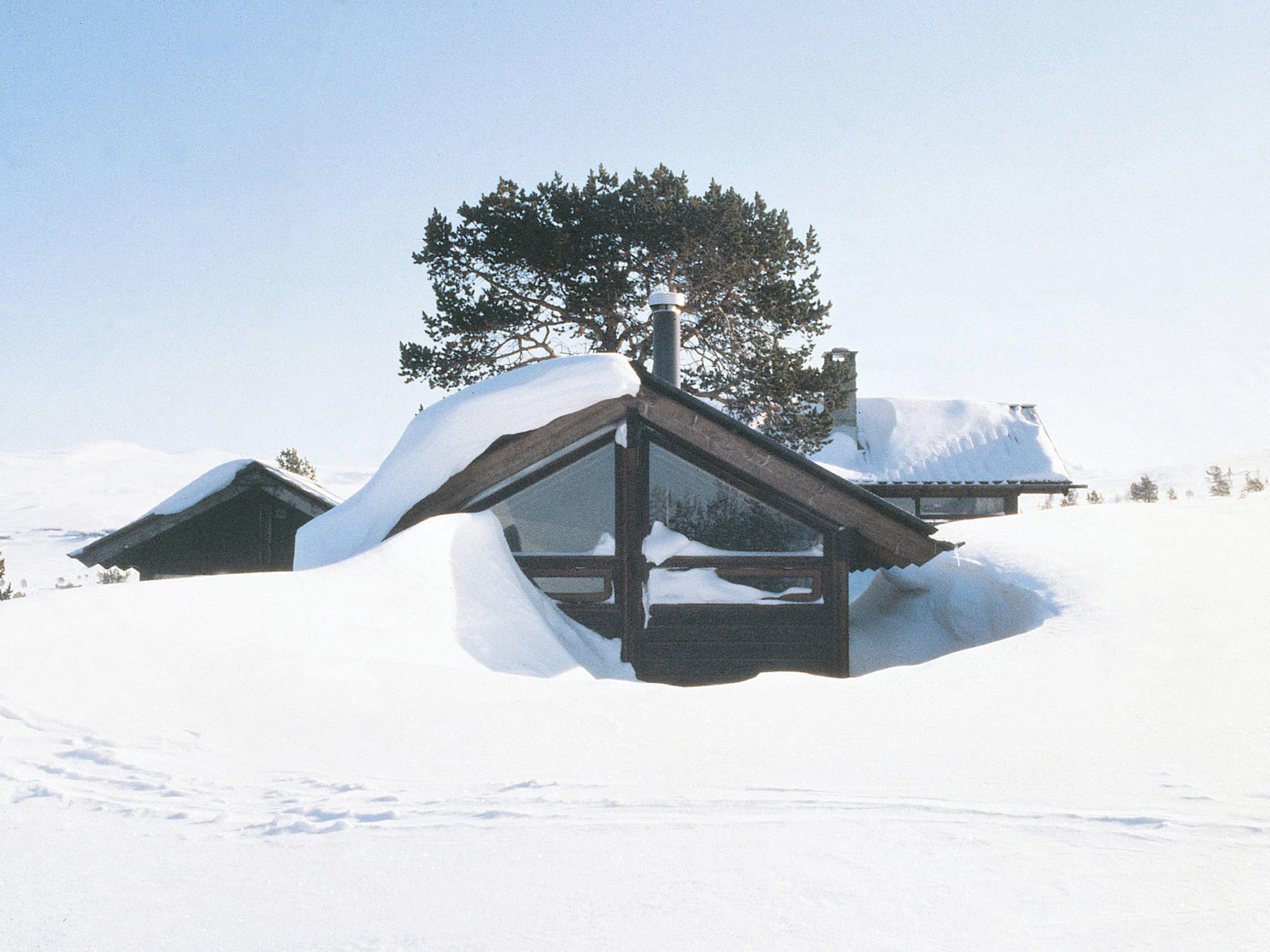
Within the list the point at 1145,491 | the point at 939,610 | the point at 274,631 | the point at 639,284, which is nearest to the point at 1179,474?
the point at 1145,491

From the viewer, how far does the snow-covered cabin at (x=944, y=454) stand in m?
20.1

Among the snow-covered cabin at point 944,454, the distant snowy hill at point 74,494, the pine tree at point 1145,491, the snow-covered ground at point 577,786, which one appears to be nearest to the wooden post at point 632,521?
the snow-covered ground at point 577,786

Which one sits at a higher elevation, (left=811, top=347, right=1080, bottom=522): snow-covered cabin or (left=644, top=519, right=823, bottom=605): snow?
(left=811, top=347, right=1080, bottom=522): snow-covered cabin

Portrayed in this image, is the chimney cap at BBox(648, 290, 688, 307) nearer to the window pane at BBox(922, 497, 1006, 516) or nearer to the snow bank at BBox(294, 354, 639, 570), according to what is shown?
the snow bank at BBox(294, 354, 639, 570)

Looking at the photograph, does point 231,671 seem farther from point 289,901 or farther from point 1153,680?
point 1153,680

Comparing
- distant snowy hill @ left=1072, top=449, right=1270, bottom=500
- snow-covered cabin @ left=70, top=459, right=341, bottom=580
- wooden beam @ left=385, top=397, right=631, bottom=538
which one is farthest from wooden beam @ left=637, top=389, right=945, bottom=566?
distant snowy hill @ left=1072, top=449, right=1270, bottom=500

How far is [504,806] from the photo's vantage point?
117 inches

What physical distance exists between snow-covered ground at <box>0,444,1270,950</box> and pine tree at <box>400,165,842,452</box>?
1172 centimetres

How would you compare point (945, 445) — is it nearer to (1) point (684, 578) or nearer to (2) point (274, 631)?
(1) point (684, 578)

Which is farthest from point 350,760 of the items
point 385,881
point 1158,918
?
point 1158,918

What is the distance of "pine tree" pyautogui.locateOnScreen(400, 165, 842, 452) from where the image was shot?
16938 mm

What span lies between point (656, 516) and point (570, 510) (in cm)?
82

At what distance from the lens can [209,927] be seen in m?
2.29

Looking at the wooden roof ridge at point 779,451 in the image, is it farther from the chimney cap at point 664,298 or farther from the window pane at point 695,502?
the chimney cap at point 664,298
